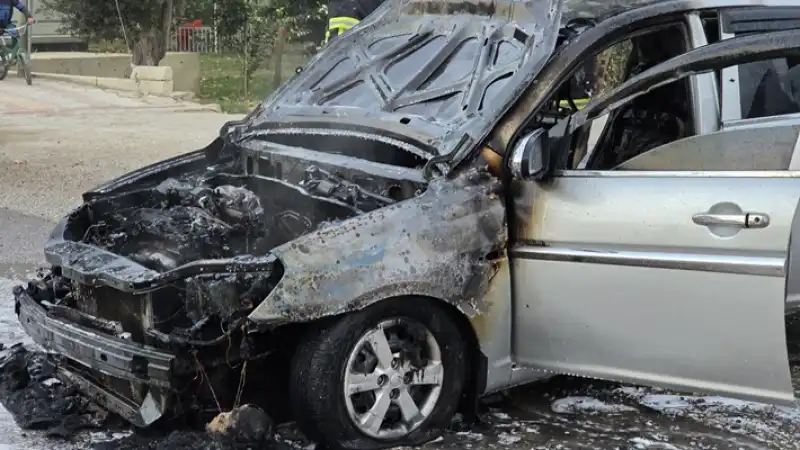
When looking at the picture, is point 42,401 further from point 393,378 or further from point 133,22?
point 133,22

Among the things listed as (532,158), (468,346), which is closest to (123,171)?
(468,346)

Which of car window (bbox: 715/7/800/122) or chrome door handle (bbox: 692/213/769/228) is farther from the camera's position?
car window (bbox: 715/7/800/122)

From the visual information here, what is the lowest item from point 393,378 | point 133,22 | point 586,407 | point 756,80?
point 586,407

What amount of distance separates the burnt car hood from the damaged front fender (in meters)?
0.26

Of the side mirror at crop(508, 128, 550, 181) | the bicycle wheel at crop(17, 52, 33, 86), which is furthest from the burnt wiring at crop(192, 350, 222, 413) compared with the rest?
the bicycle wheel at crop(17, 52, 33, 86)

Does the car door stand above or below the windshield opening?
below

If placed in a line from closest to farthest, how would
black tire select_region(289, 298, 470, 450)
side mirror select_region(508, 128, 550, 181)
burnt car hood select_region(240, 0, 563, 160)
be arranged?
black tire select_region(289, 298, 470, 450) → side mirror select_region(508, 128, 550, 181) → burnt car hood select_region(240, 0, 563, 160)

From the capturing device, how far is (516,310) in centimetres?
396

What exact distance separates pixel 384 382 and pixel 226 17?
55.3 feet

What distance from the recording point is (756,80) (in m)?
4.43

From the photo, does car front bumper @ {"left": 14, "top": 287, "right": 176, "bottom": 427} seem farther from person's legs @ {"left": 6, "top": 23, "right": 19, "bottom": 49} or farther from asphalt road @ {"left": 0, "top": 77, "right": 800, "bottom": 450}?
person's legs @ {"left": 6, "top": 23, "right": 19, "bottom": 49}

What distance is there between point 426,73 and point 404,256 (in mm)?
1307

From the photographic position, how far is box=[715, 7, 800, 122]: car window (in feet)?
14.1

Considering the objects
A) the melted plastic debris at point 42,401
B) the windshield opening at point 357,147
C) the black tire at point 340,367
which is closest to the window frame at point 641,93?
the windshield opening at point 357,147
